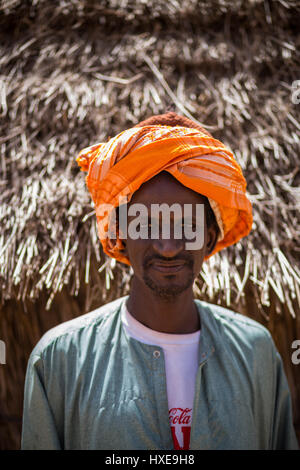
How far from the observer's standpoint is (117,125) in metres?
1.64

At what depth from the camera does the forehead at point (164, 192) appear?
3.43ft

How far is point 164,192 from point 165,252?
0.15m

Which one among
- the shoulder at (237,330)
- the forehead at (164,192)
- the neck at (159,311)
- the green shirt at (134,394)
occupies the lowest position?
the green shirt at (134,394)

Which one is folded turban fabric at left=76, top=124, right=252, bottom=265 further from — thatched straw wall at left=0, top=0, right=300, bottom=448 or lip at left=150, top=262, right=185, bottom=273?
thatched straw wall at left=0, top=0, right=300, bottom=448

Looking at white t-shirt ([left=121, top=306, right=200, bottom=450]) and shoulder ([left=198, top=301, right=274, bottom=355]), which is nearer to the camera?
white t-shirt ([left=121, top=306, right=200, bottom=450])

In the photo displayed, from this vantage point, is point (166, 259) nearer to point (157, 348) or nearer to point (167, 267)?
point (167, 267)

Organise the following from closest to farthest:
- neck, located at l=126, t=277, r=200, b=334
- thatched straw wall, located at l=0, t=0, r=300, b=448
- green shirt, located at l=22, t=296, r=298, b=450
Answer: green shirt, located at l=22, t=296, r=298, b=450
neck, located at l=126, t=277, r=200, b=334
thatched straw wall, located at l=0, t=0, r=300, b=448

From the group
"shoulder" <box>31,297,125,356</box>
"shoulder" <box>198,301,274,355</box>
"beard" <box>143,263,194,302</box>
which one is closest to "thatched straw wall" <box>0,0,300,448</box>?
"shoulder" <box>198,301,274,355</box>

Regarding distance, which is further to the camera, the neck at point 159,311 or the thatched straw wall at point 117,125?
the thatched straw wall at point 117,125

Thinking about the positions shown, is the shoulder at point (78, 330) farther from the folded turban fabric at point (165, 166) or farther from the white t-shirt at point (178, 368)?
the folded turban fabric at point (165, 166)

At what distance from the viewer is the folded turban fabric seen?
104 centimetres

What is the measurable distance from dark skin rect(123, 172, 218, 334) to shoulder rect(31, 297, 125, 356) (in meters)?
0.08

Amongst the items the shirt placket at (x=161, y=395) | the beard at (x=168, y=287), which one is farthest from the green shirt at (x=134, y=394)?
the beard at (x=168, y=287)
